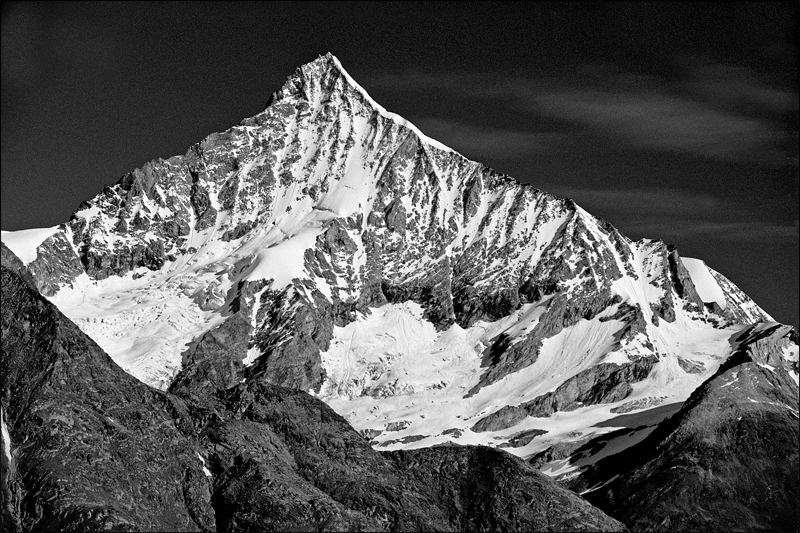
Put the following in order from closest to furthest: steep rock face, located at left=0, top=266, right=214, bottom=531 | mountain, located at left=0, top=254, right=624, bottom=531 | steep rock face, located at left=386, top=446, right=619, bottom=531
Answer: steep rock face, located at left=0, top=266, right=214, bottom=531 → mountain, located at left=0, top=254, right=624, bottom=531 → steep rock face, located at left=386, top=446, right=619, bottom=531

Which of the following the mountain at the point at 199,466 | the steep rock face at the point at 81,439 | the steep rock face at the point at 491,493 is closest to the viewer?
the steep rock face at the point at 81,439

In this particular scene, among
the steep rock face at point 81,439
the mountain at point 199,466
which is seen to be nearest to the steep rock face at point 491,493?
the mountain at point 199,466

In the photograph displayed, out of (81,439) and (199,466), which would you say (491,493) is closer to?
(199,466)

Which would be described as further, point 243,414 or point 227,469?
point 243,414

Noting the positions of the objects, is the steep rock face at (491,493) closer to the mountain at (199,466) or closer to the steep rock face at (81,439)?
the mountain at (199,466)

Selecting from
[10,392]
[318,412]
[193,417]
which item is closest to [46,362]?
[10,392]

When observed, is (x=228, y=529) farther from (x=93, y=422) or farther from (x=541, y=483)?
(x=541, y=483)

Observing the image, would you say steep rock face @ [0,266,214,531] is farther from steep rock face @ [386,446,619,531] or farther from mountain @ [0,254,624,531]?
steep rock face @ [386,446,619,531]

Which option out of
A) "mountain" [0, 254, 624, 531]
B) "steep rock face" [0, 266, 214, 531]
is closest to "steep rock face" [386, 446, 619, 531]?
"mountain" [0, 254, 624, 531]
